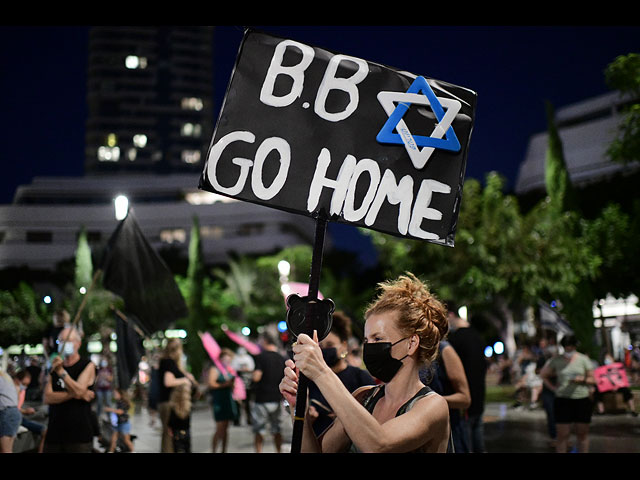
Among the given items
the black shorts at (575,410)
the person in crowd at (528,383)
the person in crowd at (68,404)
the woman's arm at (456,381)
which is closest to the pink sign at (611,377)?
the person in crowd at (528,383)

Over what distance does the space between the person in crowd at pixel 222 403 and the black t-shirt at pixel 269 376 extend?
467 mm

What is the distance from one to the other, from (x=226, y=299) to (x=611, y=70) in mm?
40779

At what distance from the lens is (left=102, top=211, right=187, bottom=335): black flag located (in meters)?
9.34

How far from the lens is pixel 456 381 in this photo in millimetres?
6125

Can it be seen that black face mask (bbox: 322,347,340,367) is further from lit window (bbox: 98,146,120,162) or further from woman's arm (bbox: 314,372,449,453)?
lit window (bbox: 98,146,120,162)

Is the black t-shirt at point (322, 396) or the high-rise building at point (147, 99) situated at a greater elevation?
the high-rise building at point (147, 99)

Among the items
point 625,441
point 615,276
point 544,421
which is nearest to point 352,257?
point 615,276

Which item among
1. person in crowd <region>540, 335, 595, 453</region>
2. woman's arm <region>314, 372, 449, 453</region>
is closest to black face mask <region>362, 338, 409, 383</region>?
woman's arm <region>314, 372, 449, 453</region>

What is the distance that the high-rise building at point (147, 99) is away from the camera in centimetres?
13775

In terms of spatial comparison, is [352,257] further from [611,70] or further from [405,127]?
[405,127]

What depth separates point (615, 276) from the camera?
101ft

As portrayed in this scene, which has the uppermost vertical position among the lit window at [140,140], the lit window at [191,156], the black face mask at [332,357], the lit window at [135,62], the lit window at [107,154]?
the lit window at [135,62]

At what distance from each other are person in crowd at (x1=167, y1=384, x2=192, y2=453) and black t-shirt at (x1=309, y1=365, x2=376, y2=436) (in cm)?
389

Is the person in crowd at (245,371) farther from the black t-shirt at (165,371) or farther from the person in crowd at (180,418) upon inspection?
the person in crowd at (180,418)
